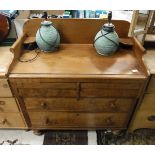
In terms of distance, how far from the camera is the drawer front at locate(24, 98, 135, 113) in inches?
47.8

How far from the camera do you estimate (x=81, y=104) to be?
124 centimetres

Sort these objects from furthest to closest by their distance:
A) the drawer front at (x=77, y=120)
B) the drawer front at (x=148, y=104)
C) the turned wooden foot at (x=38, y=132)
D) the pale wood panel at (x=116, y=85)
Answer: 1. the turned wooden foot at (x=38, y=132)
2. the drawer front at (x=77, y=120)
3. the drawer front at (x=148, y=104)
4. the pale wood panel at (x=116, y=85)

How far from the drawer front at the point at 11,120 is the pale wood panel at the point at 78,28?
24.4 inches

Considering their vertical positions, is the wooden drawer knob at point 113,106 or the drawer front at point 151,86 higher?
the drawer front at point 151,86

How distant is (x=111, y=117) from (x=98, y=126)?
154 mm

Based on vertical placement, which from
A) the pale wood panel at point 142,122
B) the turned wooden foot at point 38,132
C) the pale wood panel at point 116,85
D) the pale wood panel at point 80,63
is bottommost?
the turned wooden foot at point 38,132

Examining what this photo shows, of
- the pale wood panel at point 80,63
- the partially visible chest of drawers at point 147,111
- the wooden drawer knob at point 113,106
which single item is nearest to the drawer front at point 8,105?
the pale wood panel at point 80,63

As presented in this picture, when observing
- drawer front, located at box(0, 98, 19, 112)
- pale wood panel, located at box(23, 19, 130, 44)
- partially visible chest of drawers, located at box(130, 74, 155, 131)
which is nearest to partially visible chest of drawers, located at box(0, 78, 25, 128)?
drawer front, located at box(0, 98, 19, 112)

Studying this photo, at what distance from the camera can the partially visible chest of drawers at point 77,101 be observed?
42.9 inches

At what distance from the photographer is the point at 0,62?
119cm

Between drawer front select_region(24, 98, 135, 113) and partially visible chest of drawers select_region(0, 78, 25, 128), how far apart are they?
4.4 inches

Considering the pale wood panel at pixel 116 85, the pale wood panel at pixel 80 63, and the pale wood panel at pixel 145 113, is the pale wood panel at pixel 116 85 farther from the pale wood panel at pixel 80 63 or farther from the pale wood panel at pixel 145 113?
the pale wood panel at pixel 145 113
